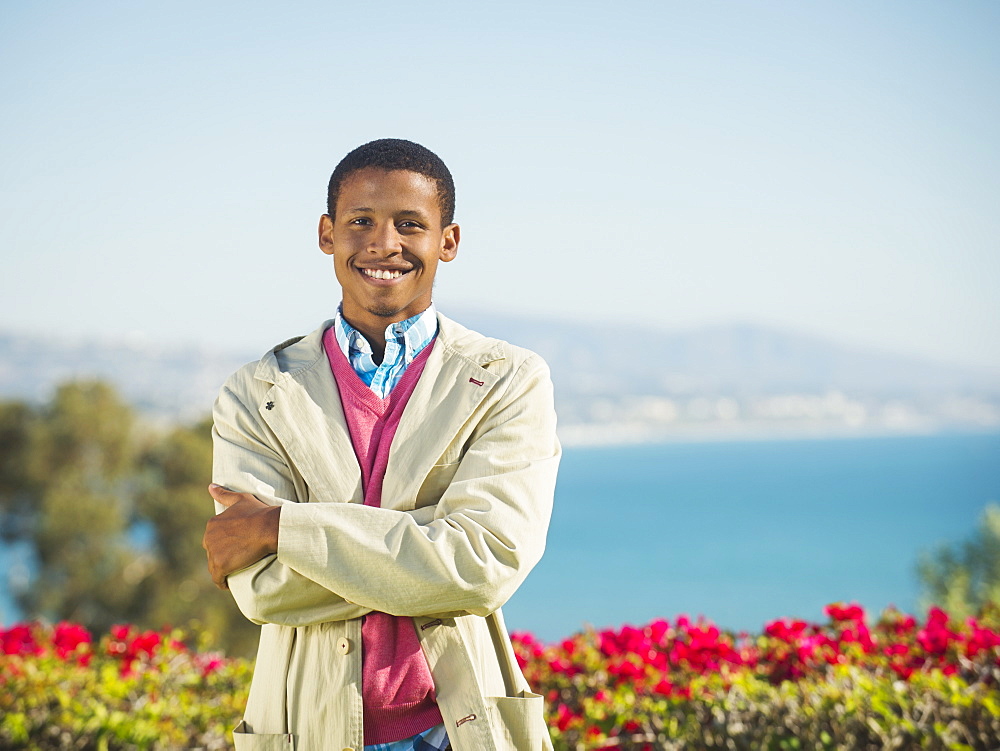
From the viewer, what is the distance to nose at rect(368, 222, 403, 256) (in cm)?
180

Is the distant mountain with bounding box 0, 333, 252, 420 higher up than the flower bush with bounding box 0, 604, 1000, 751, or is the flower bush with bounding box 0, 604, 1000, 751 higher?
the distant mountain with bounding box 0, 333, 252, 420

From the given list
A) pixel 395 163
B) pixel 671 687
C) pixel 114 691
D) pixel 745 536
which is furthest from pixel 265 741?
pixel 745 536

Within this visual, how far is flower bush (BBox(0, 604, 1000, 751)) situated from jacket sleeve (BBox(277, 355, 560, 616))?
1.75 metres

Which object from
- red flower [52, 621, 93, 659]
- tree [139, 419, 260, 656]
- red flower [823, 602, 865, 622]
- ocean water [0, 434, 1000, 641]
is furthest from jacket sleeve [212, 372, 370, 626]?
ocean water [0, 434, 1000, 641]

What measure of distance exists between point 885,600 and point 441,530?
238 ft

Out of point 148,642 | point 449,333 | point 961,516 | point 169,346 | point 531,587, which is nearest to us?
point 449,333

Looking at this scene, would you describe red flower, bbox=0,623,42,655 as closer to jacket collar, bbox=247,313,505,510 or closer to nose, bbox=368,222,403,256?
jacket collar, bbox=247,313,505,510

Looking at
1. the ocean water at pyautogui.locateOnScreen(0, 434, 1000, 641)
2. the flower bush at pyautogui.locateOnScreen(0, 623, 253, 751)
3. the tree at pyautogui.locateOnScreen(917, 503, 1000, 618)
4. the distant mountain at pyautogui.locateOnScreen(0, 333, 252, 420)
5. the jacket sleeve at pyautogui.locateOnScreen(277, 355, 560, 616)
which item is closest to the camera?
the jacket sleeve at pyautogui.locateOnScreen(277, 355, 560, 616)

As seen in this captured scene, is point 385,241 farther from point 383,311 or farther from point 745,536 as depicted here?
point 745,536

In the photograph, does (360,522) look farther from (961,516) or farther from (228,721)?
(961,516)

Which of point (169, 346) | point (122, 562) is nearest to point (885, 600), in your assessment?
point (122, 562)

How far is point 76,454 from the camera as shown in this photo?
16281 mm

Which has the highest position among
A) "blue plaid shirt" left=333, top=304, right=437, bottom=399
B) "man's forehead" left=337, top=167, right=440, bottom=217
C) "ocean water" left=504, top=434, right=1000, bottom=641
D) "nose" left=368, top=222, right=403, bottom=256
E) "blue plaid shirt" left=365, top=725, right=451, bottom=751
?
"ocean water" left=504, top=434, right=1000, bottom=641

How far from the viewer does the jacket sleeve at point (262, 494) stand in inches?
66.7
